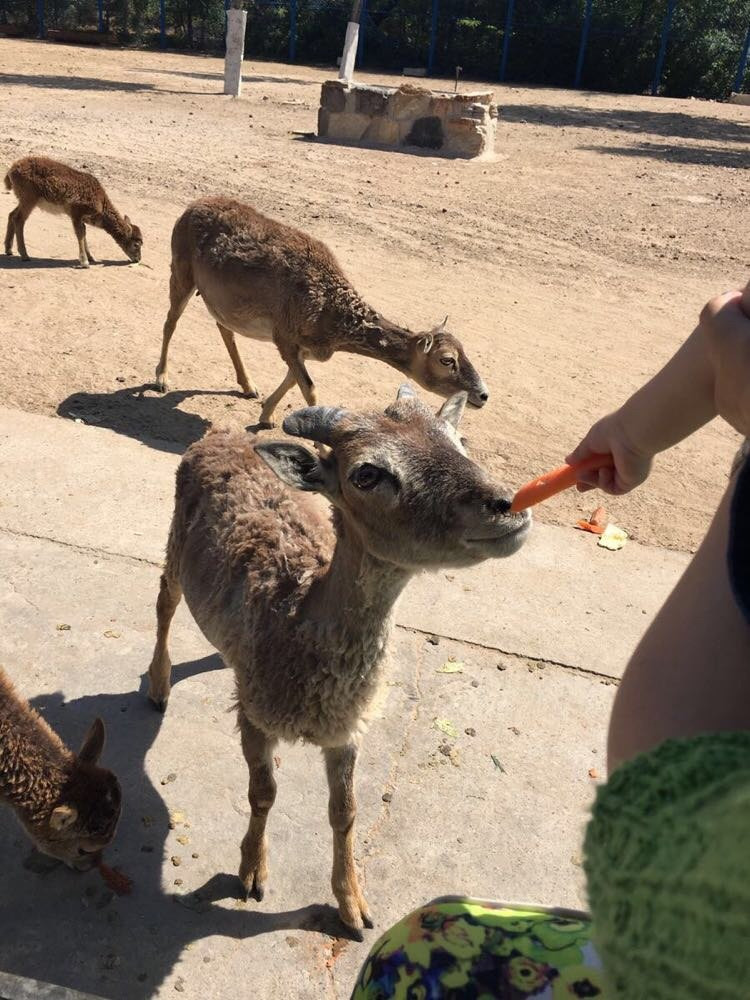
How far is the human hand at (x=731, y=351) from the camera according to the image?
50.7 inches

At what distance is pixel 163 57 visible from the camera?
109ft

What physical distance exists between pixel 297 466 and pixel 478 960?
168 cm

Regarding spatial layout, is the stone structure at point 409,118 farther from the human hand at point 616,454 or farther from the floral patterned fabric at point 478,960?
the floral patterned fabric at point 478,960

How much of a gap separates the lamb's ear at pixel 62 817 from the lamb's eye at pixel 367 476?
1.61 metres

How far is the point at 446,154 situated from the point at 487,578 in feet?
49.2

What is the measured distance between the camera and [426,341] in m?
7.01

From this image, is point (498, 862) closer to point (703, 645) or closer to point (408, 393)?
point (408, 393)

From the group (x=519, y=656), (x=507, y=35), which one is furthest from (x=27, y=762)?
(x=507, y=35)

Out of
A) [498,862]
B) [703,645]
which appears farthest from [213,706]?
[703,645]

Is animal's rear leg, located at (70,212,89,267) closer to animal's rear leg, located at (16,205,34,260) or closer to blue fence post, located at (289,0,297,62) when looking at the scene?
animal's rear leg, located at (16,205,34,260)

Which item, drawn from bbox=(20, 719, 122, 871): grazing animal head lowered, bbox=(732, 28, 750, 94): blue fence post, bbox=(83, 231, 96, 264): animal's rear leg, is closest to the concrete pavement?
bbox=(20, 719, 122, 871): grazing animal head lowered

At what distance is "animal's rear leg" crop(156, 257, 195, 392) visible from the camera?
7836 millimetres

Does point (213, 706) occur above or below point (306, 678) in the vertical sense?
below

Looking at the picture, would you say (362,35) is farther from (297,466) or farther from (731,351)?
(731,351)
